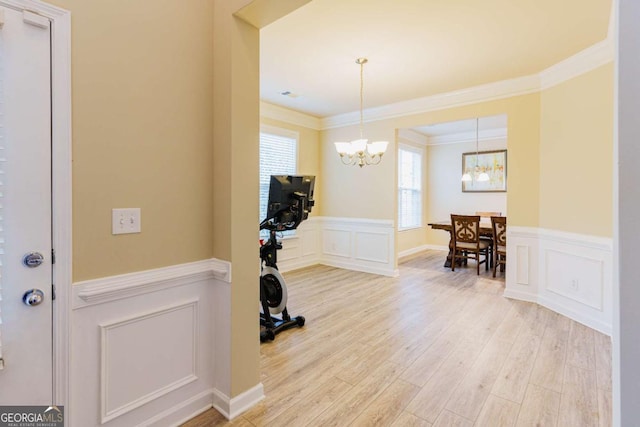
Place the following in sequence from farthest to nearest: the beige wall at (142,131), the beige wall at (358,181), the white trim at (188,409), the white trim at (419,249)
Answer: the white trim at (419,249)
the beige wall at (358,181)
the white trim at (188,409)
the beige wall at (142,131)

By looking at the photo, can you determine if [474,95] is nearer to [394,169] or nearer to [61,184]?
[394,169]

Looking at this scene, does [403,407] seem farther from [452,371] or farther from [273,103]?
[273,103]

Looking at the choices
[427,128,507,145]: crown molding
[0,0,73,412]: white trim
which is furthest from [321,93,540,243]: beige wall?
[0,0,73,412]: white trim

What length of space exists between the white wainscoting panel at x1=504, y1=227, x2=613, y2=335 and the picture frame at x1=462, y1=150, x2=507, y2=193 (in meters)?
3.18

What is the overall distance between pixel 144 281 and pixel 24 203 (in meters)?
0.60

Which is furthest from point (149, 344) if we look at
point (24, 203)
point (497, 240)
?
point (497, 240)

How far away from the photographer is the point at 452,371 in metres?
2.25

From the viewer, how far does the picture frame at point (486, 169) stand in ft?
21.3

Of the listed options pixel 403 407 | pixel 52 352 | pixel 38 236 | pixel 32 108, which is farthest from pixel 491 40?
pixel 52 352

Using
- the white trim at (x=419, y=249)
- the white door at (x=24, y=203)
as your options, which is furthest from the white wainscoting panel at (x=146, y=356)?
the white trim at (x=419, y=249)

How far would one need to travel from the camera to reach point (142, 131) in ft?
5.11

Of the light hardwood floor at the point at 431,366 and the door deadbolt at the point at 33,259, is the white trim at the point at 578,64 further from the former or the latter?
the door deadbolt at the point at 33,259

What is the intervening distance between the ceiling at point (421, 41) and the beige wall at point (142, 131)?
1221mm

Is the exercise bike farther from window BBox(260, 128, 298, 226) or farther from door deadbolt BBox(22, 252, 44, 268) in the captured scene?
window BBox(260, 128, 298, 226)
